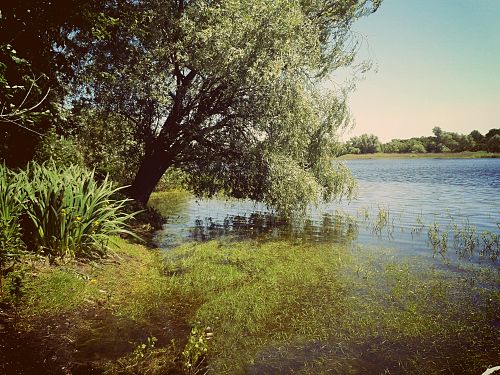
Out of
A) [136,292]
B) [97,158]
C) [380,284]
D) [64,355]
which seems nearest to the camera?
[64,355]

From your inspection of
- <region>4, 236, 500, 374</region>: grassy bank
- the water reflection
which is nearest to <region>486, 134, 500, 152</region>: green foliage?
the water reflection

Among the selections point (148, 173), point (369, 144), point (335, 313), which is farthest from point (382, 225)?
point (369, 144)

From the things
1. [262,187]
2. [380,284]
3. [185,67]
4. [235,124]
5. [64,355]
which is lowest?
[380,284]

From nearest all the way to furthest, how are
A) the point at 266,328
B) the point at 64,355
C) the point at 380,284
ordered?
the point at 64,355
the point at 266,328
the point at 380,284

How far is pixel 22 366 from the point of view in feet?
15.1

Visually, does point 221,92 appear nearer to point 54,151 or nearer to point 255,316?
point 54,151

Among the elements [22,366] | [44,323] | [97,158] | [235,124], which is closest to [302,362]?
[22,366]

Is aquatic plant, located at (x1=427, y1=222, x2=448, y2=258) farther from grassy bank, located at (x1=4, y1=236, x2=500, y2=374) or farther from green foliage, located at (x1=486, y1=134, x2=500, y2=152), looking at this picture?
green foliage, located at (x1=486, y1=134, x2=500, y2=152)

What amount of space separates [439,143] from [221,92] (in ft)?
548

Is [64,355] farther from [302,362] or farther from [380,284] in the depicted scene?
[380,284]

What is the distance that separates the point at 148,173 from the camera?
17.3 meters

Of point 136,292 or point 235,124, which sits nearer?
point 136,292

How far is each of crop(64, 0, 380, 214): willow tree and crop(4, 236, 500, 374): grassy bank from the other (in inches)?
246

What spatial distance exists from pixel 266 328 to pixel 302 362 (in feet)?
4.00
